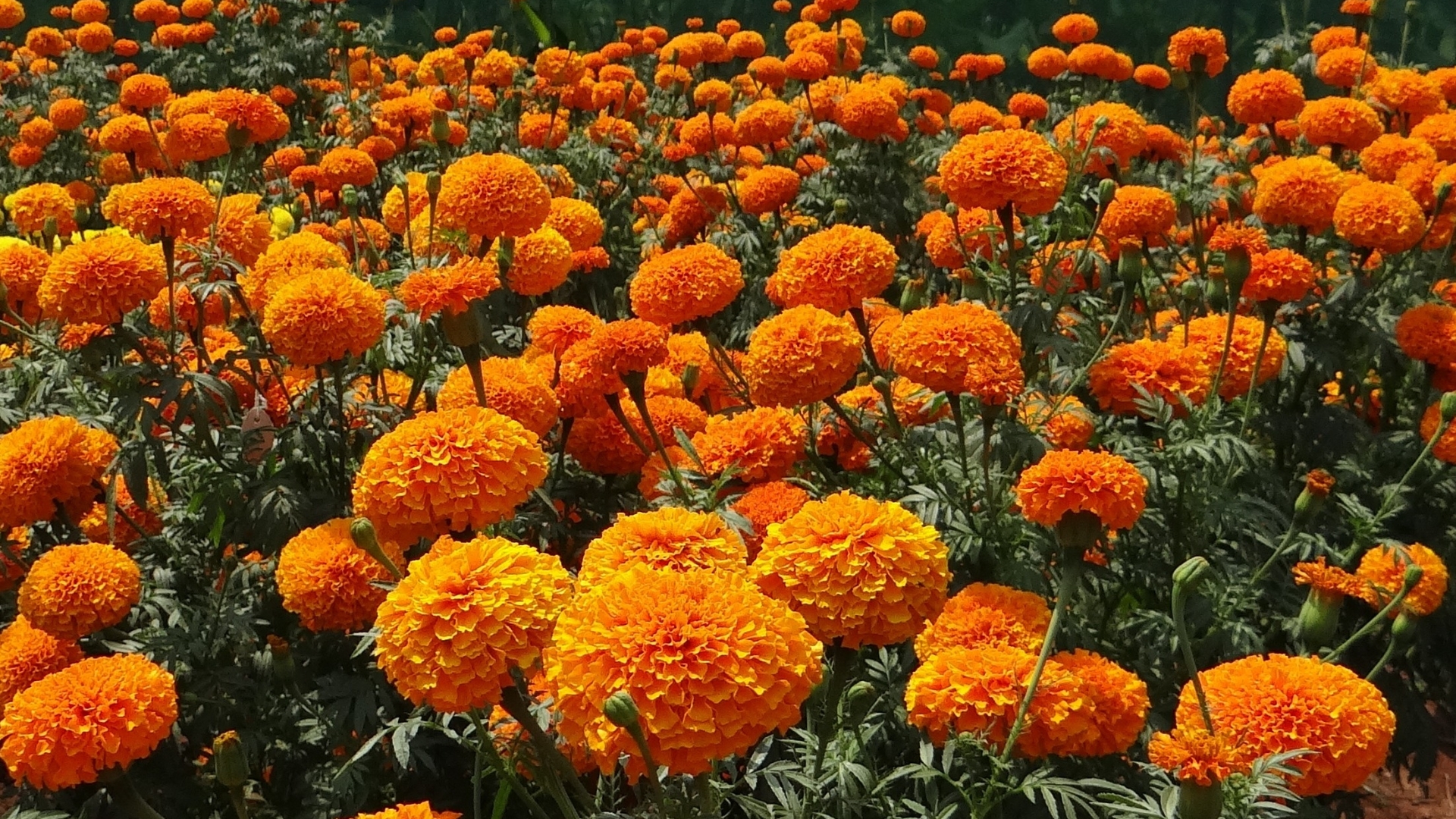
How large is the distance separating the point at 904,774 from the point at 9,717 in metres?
1.45

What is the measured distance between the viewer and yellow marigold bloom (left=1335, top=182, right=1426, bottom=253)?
2.85 metres

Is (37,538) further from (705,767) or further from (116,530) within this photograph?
(705,767)

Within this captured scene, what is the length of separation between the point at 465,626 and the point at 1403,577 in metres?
1.77

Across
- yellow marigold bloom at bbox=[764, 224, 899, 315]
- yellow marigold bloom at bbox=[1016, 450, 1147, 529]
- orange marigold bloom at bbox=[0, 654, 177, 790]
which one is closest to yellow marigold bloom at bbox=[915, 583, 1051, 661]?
yellow marigold bloom at bbox=[1016, 450, 1147, 529]

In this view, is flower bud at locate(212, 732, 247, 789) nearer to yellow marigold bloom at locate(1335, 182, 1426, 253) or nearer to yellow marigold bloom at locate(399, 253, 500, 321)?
yellow marigold bloom at locate(399, 253, 500, 321)

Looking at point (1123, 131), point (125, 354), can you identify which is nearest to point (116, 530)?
point (125, 354)

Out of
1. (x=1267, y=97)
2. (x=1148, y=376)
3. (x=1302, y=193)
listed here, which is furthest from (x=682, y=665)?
(x=1267, y=97)

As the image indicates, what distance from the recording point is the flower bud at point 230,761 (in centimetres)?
164

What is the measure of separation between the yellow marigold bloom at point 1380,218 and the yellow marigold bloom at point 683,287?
1644 millimetres

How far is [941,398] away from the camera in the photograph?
2.17m

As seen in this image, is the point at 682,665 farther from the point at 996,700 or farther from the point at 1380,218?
the point at 1380,218

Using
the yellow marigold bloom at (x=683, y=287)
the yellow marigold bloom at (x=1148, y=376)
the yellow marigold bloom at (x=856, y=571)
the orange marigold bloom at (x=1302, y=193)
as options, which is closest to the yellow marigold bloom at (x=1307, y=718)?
the yellow marigold bloom at (x=856, y=571)

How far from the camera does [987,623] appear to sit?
173cm

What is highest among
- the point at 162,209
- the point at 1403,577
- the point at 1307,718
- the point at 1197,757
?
the point at 162,209
